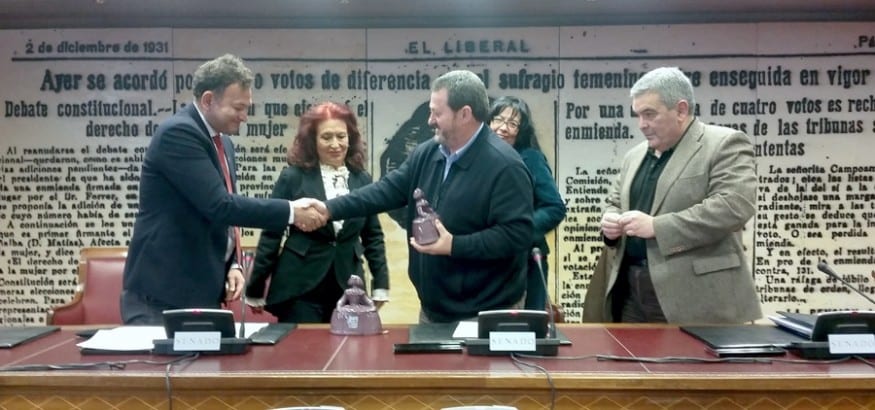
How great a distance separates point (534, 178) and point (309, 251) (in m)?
1.05

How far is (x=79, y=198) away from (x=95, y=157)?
240mm

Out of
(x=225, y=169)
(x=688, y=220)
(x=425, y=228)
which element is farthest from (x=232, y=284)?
(x=688, y=220)

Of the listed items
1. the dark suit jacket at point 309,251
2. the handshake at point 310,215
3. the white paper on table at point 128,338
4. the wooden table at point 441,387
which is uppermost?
the handshake at point 310,215

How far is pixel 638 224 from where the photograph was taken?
98.7 inches

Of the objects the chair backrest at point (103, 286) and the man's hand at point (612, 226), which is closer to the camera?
the man's hand at point (612, 226)

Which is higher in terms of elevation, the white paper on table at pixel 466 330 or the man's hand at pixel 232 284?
the man's hand at pixel 232 284

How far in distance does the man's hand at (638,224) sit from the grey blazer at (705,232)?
0.07 feet

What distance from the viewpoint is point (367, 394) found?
69.9 inches

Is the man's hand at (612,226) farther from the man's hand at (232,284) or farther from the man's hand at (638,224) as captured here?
the man's hand at (232,284)

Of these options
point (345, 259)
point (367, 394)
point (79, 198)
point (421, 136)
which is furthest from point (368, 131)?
point (367, 394)

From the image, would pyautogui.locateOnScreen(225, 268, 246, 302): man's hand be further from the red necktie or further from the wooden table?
the wooden table

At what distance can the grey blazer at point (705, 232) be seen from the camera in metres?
2.50

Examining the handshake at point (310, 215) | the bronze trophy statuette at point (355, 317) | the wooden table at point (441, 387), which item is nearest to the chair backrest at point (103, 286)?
the handshake at point (310, 215)

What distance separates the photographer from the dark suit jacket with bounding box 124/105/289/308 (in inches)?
95.6
